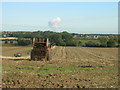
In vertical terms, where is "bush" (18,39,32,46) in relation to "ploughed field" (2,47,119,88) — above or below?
above

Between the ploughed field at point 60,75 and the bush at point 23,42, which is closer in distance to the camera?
the ploughed field at point 60,75

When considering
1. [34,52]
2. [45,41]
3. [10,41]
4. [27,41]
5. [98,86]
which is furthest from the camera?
[10,41]

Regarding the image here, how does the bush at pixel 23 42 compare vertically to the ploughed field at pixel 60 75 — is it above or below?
above

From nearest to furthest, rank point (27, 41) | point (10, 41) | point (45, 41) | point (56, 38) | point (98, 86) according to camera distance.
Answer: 1. point (98, 86)
2. point (45, 41)
3. point (27, 41)
4. point (10, 41)
5. point (56, 38)

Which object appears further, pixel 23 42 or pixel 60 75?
pixel 23 42

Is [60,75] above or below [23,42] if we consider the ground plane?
below

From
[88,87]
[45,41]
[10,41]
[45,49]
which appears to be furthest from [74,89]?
[10,41]

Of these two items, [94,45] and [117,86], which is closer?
[117,86]

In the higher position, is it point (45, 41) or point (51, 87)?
point (45, 41)

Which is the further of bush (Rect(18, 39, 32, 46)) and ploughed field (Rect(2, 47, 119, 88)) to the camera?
bush (Rect(18, 39, 32, 46))

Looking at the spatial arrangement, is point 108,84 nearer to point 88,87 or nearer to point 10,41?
point 88,87

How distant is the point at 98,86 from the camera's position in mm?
11156

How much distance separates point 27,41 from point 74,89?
91192mm

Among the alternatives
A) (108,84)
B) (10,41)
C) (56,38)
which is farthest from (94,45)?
(108,84)
